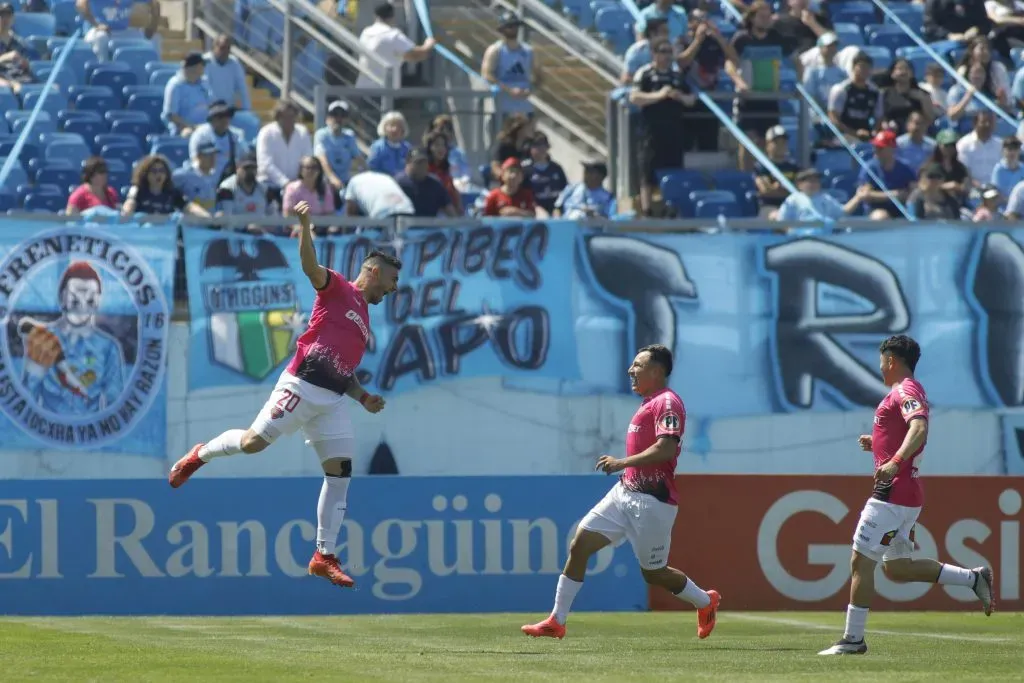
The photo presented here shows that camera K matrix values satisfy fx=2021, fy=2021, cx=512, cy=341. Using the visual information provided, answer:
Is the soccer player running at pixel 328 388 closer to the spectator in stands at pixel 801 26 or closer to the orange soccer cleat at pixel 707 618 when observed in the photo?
the orange soccer cleat at pixel 707 618

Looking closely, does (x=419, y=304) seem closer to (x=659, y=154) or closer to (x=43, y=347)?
(x=43, y=347)

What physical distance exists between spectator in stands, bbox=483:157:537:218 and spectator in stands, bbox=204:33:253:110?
3.08 meters

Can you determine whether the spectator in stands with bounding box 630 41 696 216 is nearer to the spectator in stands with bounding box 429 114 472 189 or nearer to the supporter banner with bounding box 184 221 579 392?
the spectator in stands with bounding box 429 114 472 189

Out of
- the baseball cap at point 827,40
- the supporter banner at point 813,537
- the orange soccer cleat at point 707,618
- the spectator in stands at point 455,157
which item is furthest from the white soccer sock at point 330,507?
the baseball cap at point 827,40

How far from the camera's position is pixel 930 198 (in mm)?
19656

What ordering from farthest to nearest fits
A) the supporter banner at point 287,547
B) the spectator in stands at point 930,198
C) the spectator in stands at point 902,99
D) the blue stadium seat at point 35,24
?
the spectator in stands at point 902,99
the blue stadium seat at point 35,24
the spectator in stands at point 930,198
the supporter banner at point 287,547

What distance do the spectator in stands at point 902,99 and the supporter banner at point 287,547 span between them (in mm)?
7797

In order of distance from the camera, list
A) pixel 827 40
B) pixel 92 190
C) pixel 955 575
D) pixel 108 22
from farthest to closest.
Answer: pixel 827 40 → pixel 108 22 → pixel 92 190 → pixel 955 575

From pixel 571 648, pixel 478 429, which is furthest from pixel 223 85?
pixel 571 648

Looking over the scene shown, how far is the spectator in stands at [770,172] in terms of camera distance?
64.1 feet

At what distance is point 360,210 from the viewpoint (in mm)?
17703

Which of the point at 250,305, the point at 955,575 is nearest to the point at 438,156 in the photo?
the point at 250,305

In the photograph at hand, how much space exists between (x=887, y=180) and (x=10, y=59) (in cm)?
874

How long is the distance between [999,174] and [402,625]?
31.5 feet
